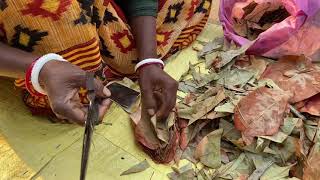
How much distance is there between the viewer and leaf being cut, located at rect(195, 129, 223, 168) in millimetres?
1319

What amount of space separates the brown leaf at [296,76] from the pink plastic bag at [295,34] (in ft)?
0.16

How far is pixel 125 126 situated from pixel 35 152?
0.27 meters

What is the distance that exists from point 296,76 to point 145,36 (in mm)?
491

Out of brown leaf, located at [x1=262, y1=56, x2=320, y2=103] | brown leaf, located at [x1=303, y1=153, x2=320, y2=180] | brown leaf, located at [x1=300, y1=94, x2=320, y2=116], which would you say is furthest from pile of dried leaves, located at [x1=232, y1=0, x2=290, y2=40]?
brown leaf, located at [x1=303, y1=153, x2=320, y2=180]

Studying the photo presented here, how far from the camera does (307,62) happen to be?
5.08 ft

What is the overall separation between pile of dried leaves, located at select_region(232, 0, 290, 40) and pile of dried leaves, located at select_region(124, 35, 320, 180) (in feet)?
0.84

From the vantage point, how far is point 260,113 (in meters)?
1.35

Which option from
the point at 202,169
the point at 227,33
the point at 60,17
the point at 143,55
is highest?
the point at 60,17

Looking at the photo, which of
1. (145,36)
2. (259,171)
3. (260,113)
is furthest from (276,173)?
(145,36)

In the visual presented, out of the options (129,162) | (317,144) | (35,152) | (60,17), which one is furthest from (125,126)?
(317,144)

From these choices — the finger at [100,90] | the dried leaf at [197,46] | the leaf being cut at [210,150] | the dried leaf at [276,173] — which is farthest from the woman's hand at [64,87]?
the dried leaf at [197,46]

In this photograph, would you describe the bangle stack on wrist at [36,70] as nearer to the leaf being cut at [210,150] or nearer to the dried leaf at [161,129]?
the dried leaf at [161,129]

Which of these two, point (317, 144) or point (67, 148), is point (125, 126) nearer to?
point (67, 148)

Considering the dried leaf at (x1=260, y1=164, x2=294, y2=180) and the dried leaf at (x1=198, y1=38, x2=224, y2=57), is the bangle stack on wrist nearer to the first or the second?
the dried leaf at (x1=260, y1=164, x2=294, y2=180)
